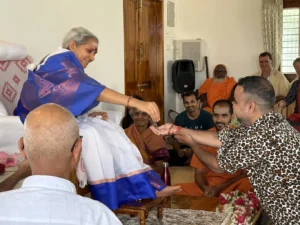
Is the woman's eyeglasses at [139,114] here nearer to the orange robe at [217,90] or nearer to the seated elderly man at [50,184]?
the orange robe at [217,90]

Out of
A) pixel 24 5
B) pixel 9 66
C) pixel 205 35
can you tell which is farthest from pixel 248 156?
pixel 205 35

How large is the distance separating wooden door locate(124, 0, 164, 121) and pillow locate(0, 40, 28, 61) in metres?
2.44

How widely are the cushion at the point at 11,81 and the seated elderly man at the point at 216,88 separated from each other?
3.74m

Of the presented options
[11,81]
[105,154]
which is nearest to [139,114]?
[11,81]

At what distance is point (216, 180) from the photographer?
12.1 feet

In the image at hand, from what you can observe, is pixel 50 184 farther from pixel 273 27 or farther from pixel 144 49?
pixel 273 27

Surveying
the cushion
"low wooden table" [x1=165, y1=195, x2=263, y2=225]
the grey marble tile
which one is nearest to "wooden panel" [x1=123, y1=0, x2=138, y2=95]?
"low wooden table" [x1=165, y1=195, x2=263, y2=225]

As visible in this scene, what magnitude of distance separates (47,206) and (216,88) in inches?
225

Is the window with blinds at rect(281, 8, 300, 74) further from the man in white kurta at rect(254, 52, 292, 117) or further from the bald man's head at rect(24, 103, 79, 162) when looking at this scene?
the bald man's head at rect(24, 103, 79, 162)

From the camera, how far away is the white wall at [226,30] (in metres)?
7.20

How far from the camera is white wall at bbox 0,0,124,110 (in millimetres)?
3465

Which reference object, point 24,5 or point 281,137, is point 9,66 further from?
point 281,137

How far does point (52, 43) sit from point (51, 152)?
2838mm

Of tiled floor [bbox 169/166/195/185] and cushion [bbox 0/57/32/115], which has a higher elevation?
cushion [bbox 0/57/32/115]
